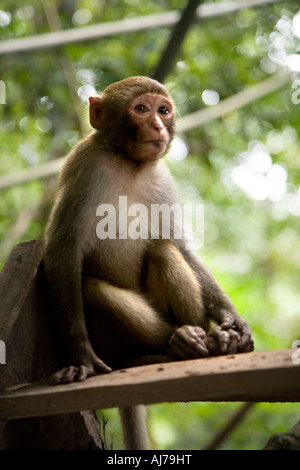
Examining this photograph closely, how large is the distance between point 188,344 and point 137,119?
158 cm

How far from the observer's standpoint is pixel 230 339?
3.25 meters

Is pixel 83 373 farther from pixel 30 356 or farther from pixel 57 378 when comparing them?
pixel 30 356

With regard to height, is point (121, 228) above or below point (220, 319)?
above

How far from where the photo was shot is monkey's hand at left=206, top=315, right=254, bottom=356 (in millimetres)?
3184

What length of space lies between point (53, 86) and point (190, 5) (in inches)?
129

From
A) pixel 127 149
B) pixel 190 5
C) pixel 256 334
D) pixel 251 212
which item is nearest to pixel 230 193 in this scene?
pixel 251 212

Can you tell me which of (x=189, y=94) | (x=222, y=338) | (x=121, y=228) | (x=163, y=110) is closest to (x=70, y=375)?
(x=222, y=338)

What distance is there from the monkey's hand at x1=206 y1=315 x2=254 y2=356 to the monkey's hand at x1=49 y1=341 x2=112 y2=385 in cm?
59

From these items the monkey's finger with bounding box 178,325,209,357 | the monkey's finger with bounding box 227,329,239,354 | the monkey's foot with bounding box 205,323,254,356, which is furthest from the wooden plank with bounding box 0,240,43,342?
the monkey's finger with bounding box 227,329,239,354

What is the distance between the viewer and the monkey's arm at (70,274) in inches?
127

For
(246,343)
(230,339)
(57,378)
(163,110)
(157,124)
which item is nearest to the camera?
(57,378)

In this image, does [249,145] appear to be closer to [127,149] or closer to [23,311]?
[127,149]

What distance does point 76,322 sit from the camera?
130 inches

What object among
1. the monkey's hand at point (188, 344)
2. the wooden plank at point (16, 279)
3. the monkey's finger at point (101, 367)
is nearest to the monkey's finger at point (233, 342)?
the monkey's hand at point (188, 344)
